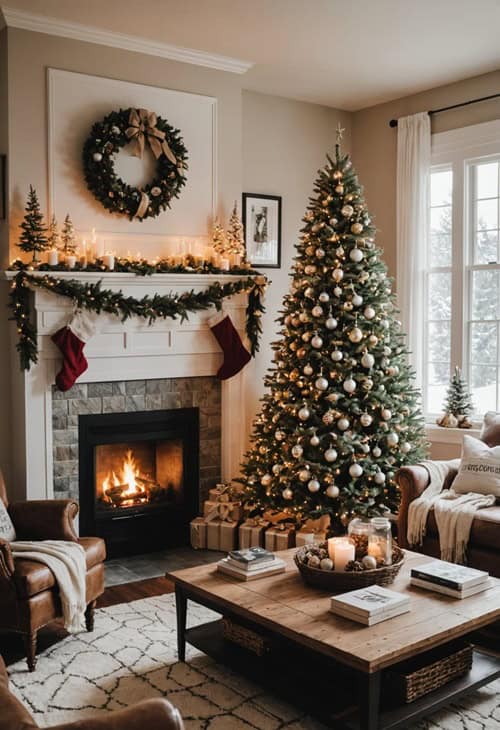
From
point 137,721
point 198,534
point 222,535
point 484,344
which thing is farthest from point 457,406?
point 137,721

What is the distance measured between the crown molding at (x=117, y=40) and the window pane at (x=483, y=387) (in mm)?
2766

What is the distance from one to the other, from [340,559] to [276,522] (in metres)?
2.10

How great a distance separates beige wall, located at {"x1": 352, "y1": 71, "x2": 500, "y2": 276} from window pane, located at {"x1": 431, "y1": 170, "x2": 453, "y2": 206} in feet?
1.11

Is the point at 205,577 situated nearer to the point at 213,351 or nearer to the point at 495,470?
the point at 495,470

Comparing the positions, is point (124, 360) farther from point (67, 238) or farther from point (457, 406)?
point (457, 406)

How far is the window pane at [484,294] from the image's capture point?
572cm

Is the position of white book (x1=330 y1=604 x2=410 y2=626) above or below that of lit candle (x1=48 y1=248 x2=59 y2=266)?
below

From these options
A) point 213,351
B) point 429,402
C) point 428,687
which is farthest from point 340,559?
point 429,402

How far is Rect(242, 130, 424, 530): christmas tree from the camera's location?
15.9 feet

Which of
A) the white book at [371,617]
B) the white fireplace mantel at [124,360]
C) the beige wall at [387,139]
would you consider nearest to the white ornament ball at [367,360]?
the white fireplace mantel at [124,360]

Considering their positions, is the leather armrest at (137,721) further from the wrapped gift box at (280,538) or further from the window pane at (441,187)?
the window pane at (441,187)

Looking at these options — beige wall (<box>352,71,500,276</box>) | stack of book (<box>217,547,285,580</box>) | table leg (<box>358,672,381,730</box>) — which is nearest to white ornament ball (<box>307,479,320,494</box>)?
stack of book (<box>217,547,285,580</box>)

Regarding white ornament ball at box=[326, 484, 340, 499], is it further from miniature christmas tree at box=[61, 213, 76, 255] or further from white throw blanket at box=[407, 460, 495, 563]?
miniature christmas tree at box=[61, 213, 76, 255]

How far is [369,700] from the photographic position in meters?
2.64
